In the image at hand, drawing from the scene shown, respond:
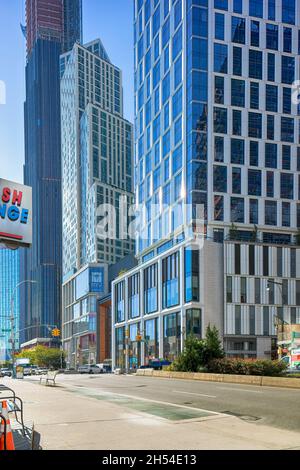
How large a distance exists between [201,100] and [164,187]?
1600 centimetres

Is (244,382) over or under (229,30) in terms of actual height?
under

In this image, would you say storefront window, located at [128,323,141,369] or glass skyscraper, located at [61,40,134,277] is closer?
storefront window, located at [128,323,141,369]

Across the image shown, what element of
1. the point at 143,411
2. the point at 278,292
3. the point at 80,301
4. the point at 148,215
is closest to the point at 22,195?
the point at 143,411

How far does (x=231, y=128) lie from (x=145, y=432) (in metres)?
78.6

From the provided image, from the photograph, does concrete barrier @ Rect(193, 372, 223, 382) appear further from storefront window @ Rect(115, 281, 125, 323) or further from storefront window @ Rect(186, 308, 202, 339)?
storefront window @ Rect(115, 281, 125, 323)

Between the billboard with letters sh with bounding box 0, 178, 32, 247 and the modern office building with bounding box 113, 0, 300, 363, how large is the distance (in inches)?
2519

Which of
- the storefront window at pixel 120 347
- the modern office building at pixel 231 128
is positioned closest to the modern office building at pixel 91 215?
the storefront window at pixel 120 347

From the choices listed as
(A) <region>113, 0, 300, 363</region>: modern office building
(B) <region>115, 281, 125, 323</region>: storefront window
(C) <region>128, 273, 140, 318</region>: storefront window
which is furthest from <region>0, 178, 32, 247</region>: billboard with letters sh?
(B) <region>115, 281, 125, 323</region>: storefront window

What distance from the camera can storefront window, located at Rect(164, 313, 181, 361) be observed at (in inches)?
3056

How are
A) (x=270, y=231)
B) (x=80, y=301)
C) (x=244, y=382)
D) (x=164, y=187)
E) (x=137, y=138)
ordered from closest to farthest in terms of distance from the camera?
(x=244, y=382) → (x=270, y=231) → (x=164, y=187) → (x=137, y=138) → (x=80, y=301)

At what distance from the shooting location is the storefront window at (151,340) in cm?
8594
